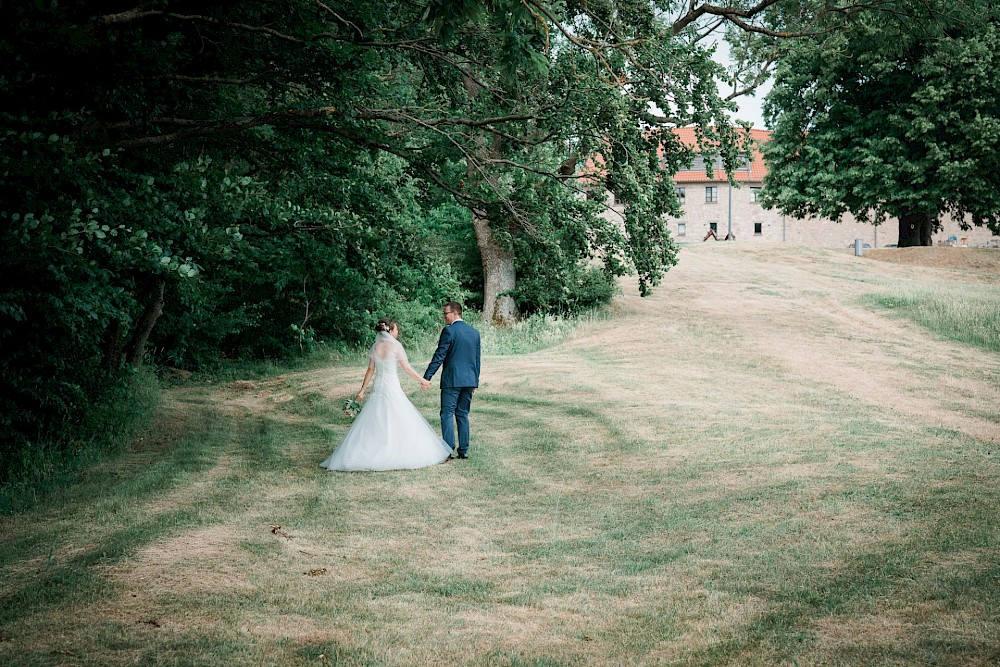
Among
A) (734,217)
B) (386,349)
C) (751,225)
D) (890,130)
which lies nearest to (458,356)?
(386,349)

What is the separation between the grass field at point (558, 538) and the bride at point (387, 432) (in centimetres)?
39

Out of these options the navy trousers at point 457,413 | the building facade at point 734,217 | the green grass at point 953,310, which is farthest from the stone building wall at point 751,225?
the navy trousers at point 457,413

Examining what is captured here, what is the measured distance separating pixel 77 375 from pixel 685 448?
337 inches

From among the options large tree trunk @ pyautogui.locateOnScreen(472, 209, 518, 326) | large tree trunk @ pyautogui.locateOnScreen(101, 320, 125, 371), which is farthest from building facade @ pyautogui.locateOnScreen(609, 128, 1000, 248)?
large tree trunk @ pyautogui.locateOnScreen(101, 320, 125, 371)

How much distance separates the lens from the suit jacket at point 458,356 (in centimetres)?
1139

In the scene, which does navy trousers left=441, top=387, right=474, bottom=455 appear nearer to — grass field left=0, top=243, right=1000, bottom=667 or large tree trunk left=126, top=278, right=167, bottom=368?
grass field left=0, top=243, right=1000, bottom=667

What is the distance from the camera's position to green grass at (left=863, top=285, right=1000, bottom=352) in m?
22.2

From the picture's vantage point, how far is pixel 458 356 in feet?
37.4

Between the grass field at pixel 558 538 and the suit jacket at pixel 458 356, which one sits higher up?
the suit jacket at pixel 458 356

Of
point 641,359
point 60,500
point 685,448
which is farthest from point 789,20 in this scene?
point 60,500

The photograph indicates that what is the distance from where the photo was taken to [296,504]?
9273 millimetres

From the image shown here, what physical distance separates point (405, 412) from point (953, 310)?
60.9 feet

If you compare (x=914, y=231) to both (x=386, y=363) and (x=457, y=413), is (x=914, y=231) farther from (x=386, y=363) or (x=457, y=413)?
(x=386, y=363)

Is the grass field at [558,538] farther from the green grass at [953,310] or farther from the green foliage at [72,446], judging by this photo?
the green grass at [953,310]
